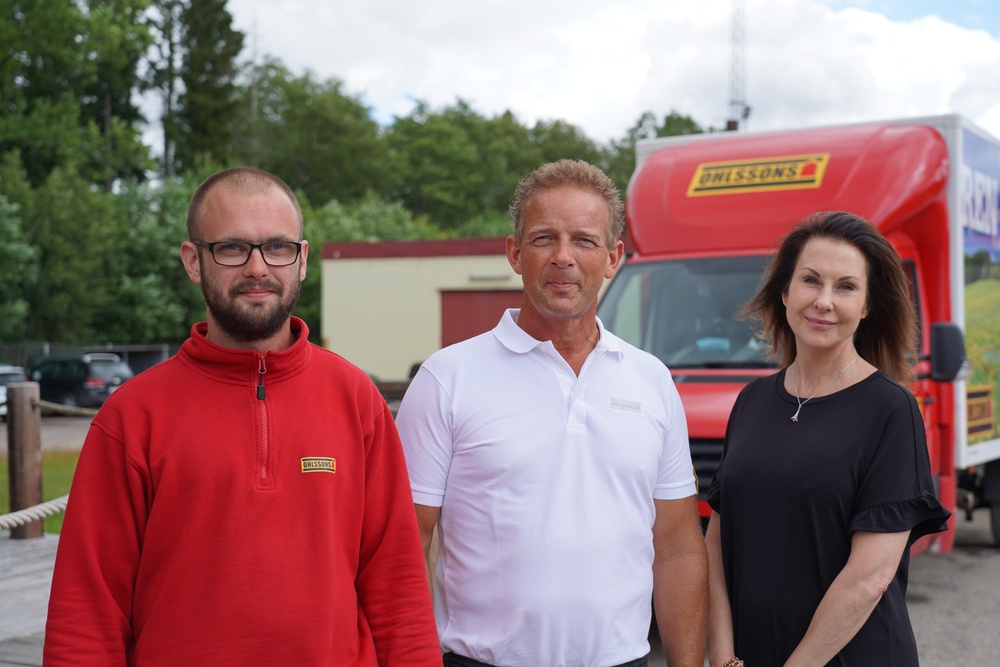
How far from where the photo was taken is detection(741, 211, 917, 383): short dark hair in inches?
119

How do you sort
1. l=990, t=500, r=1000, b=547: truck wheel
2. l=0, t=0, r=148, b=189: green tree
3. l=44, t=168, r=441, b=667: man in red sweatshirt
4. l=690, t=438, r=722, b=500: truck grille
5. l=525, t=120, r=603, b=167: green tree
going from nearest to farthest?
l=44, t=168, r=441, b=667: man in red sweatshirt → l=690, t=438, r=722, b=500: truck grille → l=990, t=500, r=1000, b=547: truck wheel → l=0, t=0, r=148, b=189: green tree → l=525, t=120, r=603, b=167: green tree

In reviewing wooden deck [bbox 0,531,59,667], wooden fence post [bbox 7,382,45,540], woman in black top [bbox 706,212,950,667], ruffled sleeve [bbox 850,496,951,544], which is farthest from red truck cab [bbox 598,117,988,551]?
wooden fence post [bbox 7,382,45,540]

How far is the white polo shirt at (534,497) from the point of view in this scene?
270 centimetres

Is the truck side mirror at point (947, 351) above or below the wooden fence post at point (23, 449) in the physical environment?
above

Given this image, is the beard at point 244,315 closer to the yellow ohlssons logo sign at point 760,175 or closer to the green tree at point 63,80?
the yellow ohlssons logo sign at point 760,175

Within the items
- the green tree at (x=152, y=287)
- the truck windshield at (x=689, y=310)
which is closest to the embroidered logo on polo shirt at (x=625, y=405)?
the truck windshield at (x=689, y=310)

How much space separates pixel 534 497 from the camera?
8.91 ft

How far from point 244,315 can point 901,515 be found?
168cm

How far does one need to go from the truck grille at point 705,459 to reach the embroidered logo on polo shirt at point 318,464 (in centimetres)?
383

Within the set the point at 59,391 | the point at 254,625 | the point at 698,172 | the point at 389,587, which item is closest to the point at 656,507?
the point at 389,587

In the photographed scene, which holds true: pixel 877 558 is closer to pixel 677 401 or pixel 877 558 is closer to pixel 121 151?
pixel 677 401

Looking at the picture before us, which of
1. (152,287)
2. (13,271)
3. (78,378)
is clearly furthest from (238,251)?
(152,287)

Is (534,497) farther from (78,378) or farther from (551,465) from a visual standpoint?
(78,378)

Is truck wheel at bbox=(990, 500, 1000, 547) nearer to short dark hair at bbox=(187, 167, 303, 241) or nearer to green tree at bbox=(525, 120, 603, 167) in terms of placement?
short dark hair at bbox=(187, 167, 303, 241)
